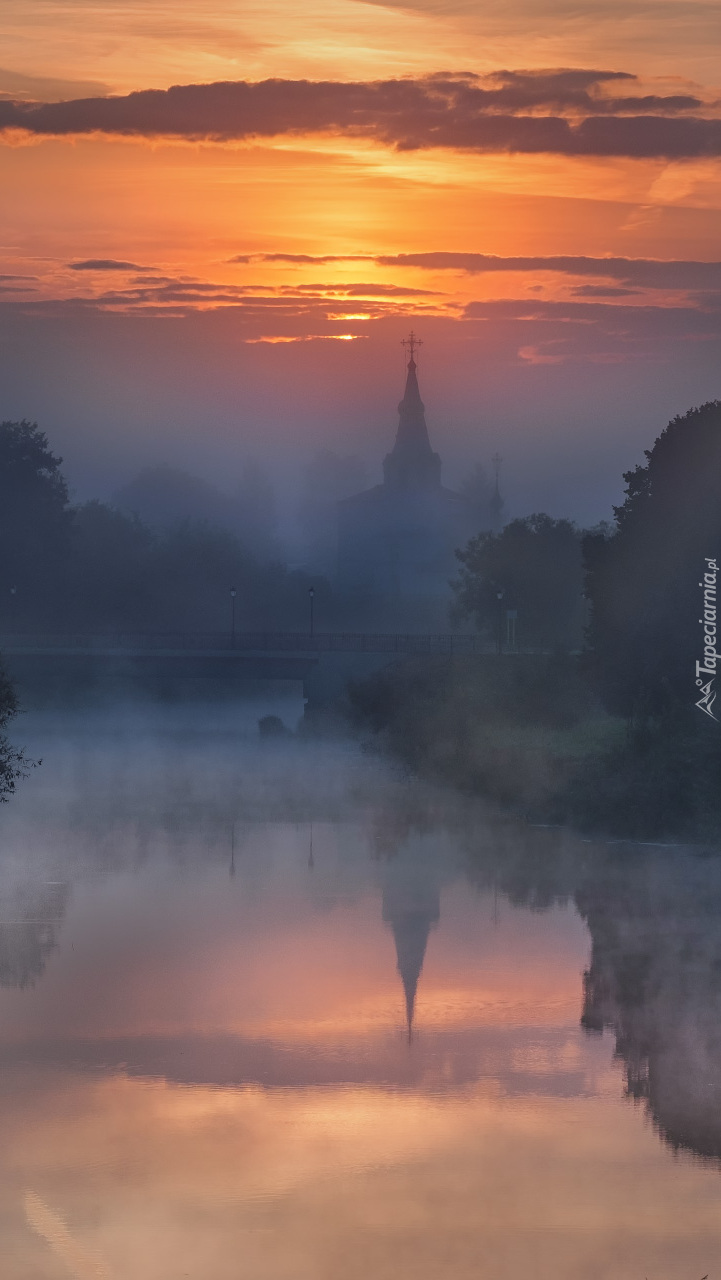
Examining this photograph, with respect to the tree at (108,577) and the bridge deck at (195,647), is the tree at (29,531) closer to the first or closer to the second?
the tree at (108,577)

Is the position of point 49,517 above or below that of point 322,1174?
above

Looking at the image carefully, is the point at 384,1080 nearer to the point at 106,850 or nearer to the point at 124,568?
the point at 106,850

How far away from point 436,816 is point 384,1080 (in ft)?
84.9

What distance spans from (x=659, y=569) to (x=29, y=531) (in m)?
81.1

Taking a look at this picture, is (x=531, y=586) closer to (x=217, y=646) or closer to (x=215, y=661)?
(x=217, y=646)

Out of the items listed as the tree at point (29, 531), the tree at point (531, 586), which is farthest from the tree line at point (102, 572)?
the tree at point (531, 586)

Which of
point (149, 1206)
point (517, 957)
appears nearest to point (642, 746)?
point (517, 957)

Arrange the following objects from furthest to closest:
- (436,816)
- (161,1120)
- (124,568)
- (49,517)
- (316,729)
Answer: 1. (124,568)
2. (49,517)
3. (316,729)
4. (436,816)
5. (161,1120)

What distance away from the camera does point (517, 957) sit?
30.7m

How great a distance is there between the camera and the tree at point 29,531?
123750mm

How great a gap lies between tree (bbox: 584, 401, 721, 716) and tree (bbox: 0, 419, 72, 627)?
7350 cm

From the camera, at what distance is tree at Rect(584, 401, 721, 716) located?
4906cm

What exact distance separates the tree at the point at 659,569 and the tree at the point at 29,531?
73504 mm

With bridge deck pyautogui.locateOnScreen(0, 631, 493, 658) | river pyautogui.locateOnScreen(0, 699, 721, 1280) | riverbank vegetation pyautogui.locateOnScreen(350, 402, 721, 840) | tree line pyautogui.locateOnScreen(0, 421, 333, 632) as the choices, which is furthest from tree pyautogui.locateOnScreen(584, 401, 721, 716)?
tree line pyautogui.locateOnScreen(0, 421, 333, 632)
